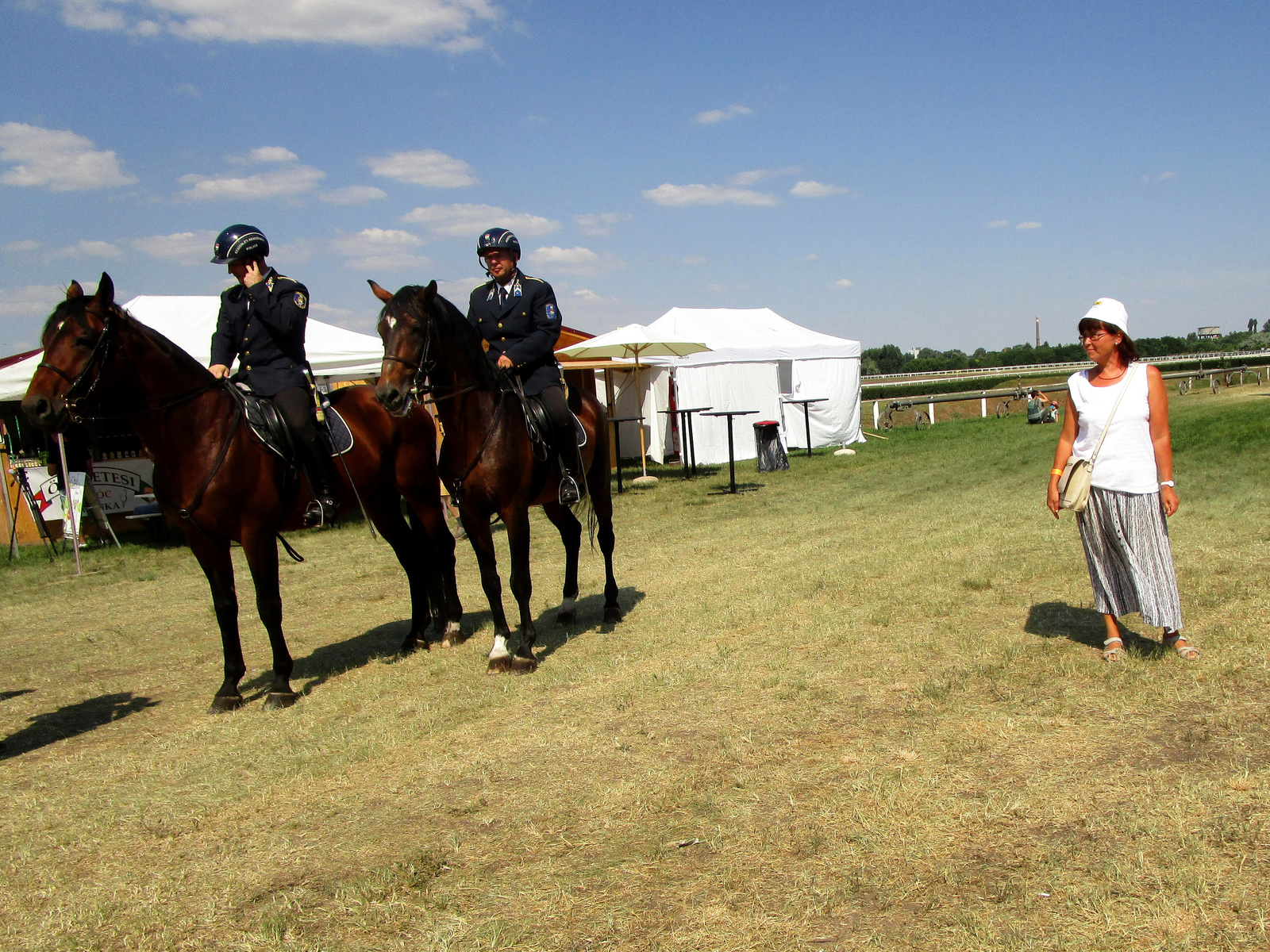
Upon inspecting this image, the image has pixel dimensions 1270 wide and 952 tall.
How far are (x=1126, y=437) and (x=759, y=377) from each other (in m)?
18.9

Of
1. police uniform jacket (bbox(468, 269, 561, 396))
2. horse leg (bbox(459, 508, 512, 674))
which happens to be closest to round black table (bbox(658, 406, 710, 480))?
police uniform jacket (bbox(468, 269, 561, 396))

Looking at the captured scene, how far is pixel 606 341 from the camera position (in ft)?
57.8

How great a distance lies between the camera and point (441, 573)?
23.5 feet

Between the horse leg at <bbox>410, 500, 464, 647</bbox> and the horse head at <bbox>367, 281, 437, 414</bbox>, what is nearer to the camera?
the horse head at <bbox>367, 281, 437, 414</bbox>

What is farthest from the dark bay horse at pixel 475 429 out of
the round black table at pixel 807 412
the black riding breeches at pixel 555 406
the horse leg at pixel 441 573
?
the round black table at pixel 807 412

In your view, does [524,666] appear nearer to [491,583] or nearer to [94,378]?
[491,583]

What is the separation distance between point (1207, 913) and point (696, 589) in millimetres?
5646

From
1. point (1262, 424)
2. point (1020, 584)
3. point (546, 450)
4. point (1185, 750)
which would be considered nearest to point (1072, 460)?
point (1185, 750)

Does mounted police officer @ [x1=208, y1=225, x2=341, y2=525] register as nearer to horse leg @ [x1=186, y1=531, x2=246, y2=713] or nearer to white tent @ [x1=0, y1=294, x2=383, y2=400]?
horse leg @ [x1=186, y1=531, x2=246, y2=713]

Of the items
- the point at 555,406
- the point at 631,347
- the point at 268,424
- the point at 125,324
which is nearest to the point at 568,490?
the point at 555,406

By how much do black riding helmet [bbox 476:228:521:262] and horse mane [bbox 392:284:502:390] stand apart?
2.03ft

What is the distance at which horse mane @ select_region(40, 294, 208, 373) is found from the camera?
16.7 ft

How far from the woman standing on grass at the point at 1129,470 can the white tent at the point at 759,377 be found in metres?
16.9

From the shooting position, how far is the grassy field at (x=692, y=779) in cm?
292
